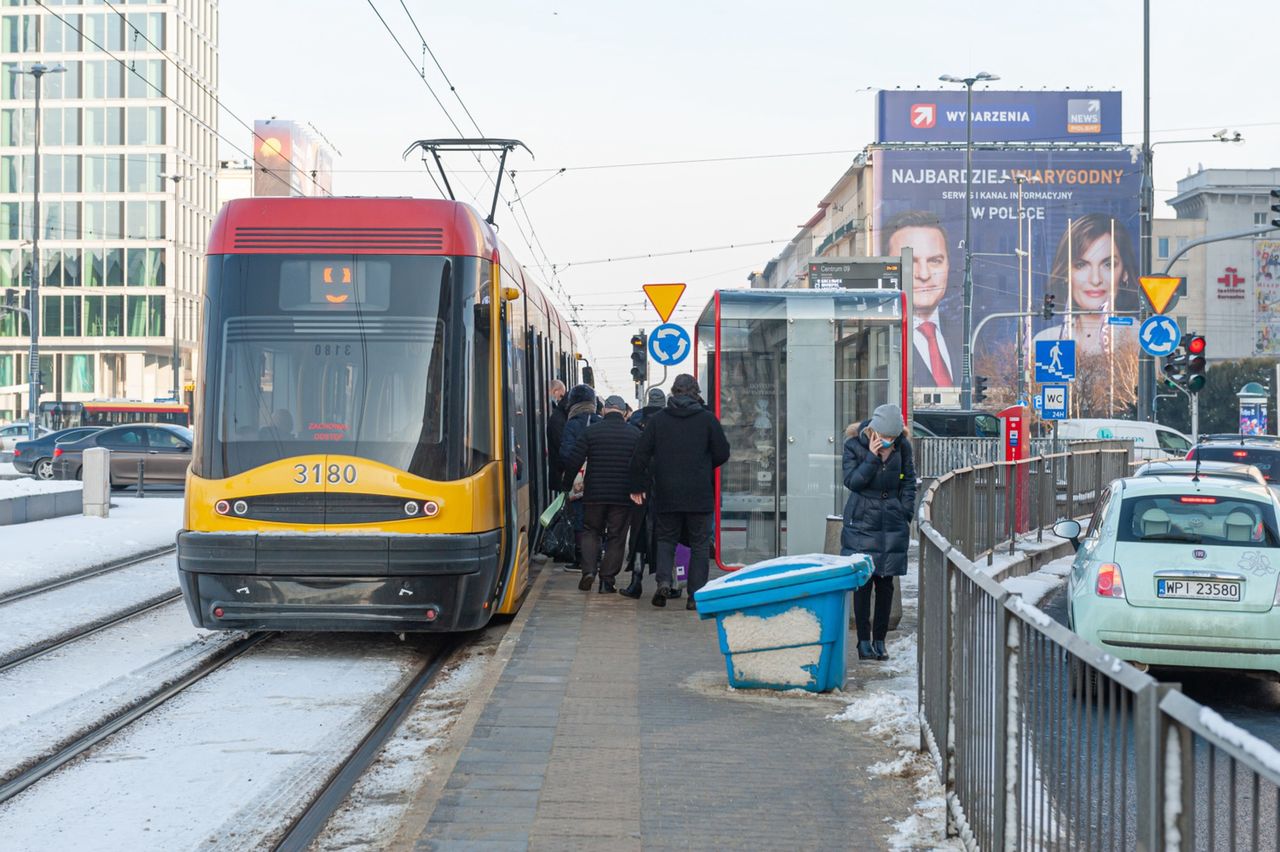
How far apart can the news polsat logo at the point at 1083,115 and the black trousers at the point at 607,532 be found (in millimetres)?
96683

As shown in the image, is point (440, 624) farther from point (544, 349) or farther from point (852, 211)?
point (852, 211)

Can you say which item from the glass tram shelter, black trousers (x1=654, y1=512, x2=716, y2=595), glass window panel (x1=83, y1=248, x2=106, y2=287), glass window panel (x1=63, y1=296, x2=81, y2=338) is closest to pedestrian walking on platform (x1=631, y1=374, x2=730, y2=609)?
black trousers (x1=654, y1=512, x2=716, y2=595)

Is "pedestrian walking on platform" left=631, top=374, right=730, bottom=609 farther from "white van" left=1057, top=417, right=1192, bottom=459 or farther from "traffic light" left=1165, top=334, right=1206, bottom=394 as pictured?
"white van" left=1057, top=417, right=1192, bottom=459

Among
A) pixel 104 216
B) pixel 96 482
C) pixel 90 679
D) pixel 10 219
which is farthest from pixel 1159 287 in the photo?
pixel 10 219

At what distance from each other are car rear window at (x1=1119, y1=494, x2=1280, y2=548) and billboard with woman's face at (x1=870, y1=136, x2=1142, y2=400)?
86.4 meters

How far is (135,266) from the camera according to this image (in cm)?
8788

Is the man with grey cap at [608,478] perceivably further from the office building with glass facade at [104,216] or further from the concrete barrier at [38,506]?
the office building with glass facade at [104,216]

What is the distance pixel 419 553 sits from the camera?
10.4m

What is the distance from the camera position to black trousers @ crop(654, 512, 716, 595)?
41.8 feet

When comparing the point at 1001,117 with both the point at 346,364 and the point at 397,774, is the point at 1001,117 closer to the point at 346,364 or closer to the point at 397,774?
the point at 346,364

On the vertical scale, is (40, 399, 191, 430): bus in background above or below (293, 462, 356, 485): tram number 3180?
above

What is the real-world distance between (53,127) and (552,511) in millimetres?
78689

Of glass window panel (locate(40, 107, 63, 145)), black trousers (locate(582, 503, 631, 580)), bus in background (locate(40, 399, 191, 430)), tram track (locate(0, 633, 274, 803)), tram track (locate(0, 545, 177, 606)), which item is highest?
glass window panel (locate(40, 107, 63, 145))

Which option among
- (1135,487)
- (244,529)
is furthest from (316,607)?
(1135,487)
